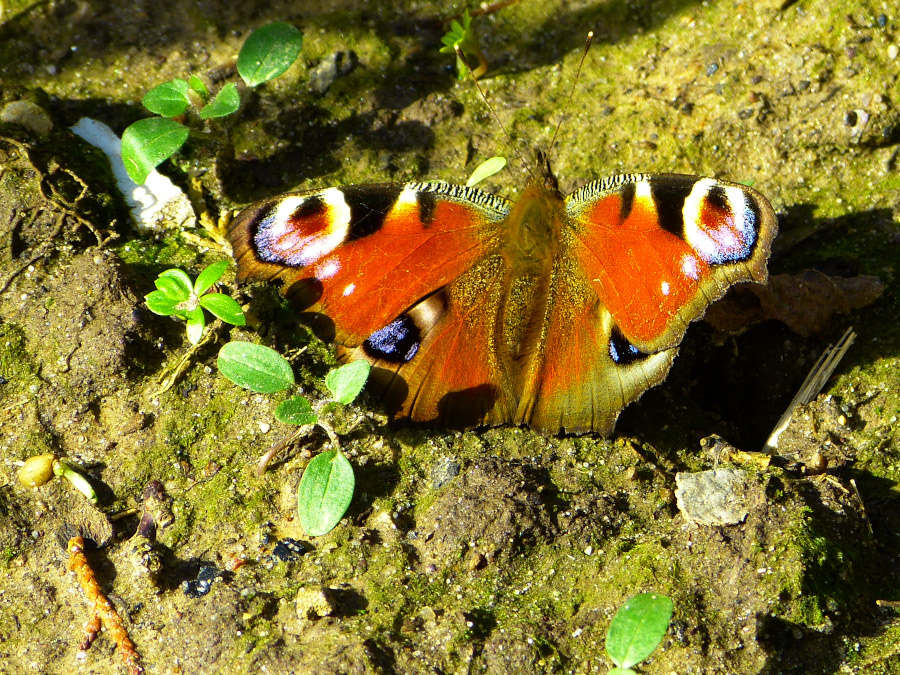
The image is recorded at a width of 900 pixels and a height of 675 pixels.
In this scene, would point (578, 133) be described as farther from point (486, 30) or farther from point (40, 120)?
point (40, 120)

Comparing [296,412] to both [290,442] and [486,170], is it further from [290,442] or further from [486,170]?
[486,170]

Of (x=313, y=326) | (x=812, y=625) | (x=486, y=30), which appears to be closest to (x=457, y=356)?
(x=313, y=326)

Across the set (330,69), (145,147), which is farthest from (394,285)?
(330,69)

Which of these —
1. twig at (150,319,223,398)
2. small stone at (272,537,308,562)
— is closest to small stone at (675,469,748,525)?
small stone at (272,537,308,562)

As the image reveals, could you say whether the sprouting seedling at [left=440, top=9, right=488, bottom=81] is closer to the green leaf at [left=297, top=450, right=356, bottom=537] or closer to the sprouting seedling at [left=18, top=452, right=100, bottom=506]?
the green leaf at [left=297, top=450, right=356, bottom=537]

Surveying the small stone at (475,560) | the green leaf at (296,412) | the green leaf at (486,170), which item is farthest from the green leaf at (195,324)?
the green leaf at (486,170)

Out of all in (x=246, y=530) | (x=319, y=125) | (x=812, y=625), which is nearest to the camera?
(x=812, y=625)
